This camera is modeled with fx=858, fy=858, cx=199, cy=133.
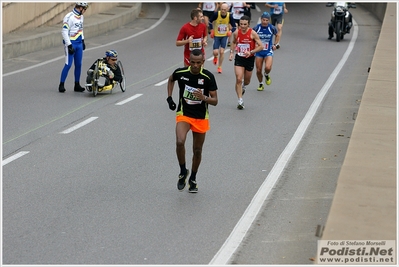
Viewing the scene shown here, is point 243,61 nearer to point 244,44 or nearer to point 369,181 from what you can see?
point 244,44

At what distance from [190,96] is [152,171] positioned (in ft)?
4.62

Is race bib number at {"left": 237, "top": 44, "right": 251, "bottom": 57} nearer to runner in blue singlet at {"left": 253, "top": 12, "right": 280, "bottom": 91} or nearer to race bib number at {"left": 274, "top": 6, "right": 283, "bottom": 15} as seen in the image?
runner in blue singlet at {"left": 253, "top": 12, "right": 280, "bottom": 91}

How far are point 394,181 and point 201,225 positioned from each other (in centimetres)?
195

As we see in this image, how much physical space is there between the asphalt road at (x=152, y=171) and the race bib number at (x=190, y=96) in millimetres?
1050

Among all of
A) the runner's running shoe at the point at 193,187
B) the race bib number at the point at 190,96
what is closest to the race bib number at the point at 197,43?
the race bib number at the point at 190,96

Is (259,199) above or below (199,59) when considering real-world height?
below

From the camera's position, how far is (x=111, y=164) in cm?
1120

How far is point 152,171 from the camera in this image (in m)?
10.8

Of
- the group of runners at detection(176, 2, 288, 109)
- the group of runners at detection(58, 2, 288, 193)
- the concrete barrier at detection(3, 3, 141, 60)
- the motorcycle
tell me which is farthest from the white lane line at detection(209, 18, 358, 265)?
the motorcycle

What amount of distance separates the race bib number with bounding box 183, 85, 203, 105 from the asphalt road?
1.05 metres

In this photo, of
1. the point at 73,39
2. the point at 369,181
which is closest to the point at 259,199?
the point at 369,181

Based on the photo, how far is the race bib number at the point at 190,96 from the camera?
986 centimetres

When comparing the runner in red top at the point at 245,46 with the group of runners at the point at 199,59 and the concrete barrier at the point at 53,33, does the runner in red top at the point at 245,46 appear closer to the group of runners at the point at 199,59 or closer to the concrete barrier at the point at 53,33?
the group of runners at the point at 199,59

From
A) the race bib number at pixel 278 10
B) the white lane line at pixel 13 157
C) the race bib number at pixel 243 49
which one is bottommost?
the race bib number at pixel 278 10
